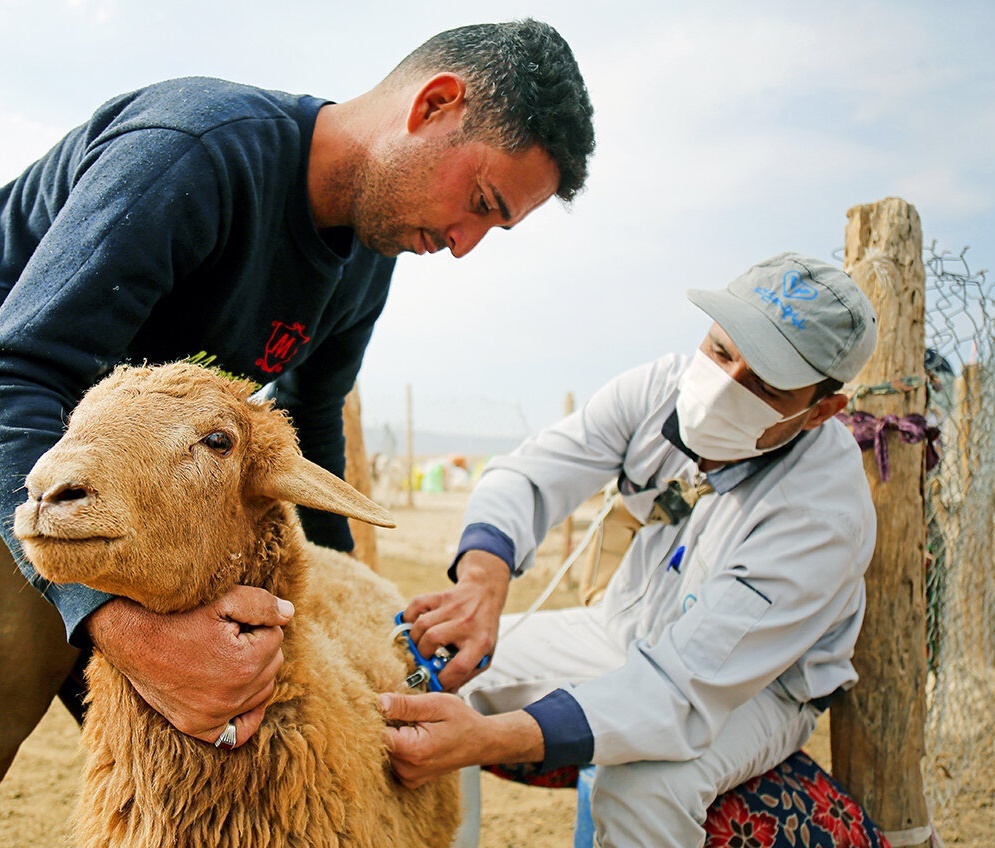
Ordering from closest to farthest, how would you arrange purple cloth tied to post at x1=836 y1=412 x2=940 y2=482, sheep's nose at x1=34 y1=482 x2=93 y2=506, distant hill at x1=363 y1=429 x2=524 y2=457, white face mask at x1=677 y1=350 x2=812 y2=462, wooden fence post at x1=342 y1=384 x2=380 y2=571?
sheep's nose at x1=34 y1=482 x2=93 y2=506 < white face mask at x1=677 y1=350 x2=812 y2=462 < purple cloth tied to post at x1=836 y1=412 x2=940 y2=482 < wooden fence post at x1=342 y1=384 x2=380 y2=571 < distant hill at x1=363 y1=429 x2=524 y2=457

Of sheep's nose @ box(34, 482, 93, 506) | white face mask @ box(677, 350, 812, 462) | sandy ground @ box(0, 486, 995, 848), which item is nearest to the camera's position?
sheep's nose @ box(34, 482, 93, 506)

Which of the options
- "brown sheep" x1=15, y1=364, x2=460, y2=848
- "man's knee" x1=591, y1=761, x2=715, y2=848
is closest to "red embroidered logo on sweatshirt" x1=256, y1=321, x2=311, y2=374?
"brown sheep" x1=15, y1=364, x2=460, y2=848

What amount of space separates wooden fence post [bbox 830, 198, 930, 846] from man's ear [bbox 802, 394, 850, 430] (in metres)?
0.53

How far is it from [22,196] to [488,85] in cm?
137

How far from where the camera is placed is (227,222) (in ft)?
7.00

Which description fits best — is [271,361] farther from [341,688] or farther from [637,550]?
[637,550]

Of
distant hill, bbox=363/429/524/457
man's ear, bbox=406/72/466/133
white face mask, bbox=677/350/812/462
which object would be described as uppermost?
man's ear, bbox=406/72/466/133

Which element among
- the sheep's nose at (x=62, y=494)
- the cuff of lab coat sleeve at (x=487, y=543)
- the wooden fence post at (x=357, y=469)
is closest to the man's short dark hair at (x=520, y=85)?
the cuff of lab coat sleeve at (x=487, y=543)

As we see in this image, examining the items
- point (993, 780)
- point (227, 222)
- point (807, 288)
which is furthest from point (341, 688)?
point (993, 780)

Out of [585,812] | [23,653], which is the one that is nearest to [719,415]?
[585,812]

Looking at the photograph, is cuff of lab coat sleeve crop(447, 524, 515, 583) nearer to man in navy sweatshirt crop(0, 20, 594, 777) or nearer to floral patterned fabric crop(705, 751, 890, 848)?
man in navy sweatshirt crop(0, 20, 594, 777)

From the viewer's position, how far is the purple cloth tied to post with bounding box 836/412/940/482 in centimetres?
313

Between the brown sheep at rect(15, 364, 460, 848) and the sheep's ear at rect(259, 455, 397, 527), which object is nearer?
the brown sheep at rect(15, 364, 460, 848)

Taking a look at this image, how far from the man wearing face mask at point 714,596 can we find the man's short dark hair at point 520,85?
0.76 m
